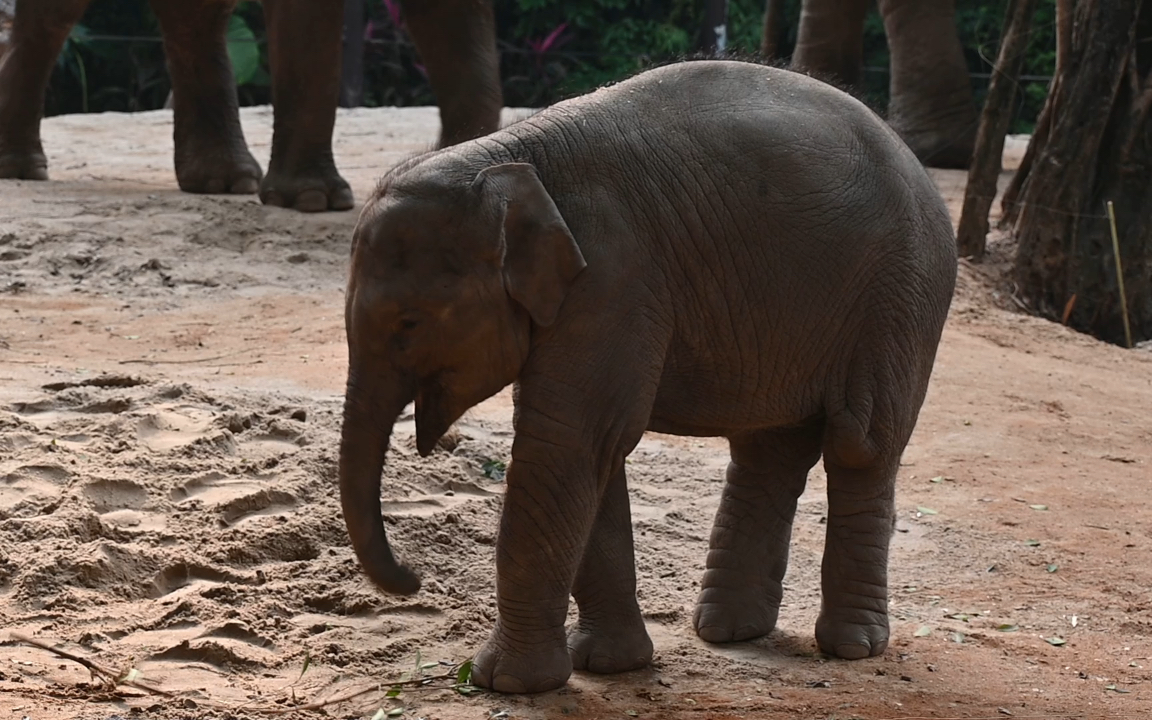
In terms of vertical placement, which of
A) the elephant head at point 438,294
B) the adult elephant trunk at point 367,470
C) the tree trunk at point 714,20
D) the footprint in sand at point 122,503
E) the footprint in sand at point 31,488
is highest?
the tree trunk at point 714,20

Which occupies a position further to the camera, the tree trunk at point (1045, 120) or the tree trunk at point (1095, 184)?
the tree trunk at point (1045, 120)

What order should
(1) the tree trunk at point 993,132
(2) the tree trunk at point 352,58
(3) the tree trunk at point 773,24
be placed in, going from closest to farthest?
(1) the tree trunk at point 993,132 → (3) the tree trunk at point 773,24 → (2) the tree trunk at point 352,58

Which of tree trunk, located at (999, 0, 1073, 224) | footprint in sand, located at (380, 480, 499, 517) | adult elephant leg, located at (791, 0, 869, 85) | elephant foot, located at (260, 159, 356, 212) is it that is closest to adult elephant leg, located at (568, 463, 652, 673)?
footprint in sand, located at (380, 480, 499, 517)

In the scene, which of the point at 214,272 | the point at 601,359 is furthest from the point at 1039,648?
the point at 214,272

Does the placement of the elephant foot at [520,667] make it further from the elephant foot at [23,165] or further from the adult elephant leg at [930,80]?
the adult elephant leg at [930,80]

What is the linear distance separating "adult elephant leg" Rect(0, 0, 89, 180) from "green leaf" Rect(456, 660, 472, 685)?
708 cm

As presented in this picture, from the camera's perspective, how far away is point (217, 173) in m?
9.74

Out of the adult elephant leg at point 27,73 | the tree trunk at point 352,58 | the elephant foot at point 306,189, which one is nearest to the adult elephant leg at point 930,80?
the elephant foot at point 306,189

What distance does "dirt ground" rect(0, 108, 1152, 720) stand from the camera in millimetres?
3779

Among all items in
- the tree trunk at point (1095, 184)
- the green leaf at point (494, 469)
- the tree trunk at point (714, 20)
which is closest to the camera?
the green leaf at point (494, 469)

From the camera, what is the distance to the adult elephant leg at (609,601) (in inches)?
154

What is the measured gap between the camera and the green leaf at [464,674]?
375cm

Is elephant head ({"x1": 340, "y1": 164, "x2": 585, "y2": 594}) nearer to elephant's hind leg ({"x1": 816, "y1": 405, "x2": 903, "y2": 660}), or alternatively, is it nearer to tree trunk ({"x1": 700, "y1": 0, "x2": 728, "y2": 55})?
elephant's hind leg ({"x1": 816, "y1": 405, "x2": 903, "y2": 660})

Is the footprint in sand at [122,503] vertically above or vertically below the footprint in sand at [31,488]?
below
